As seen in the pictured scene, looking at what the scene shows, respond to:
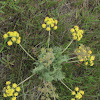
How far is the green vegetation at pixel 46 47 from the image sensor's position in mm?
2834

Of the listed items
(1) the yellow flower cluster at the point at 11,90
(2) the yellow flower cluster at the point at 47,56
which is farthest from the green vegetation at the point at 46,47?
(1) the yellow flower cluster at the point at 11,90

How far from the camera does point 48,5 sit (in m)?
3.12

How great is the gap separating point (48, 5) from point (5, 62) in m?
1.84

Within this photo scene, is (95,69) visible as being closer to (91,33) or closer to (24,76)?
(91,33)

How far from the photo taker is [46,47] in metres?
3.10

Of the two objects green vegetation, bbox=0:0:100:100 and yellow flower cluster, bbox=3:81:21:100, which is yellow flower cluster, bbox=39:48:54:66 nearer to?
green vegetation, bbox=0:0:100:100

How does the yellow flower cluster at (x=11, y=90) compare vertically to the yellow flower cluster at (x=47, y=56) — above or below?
below

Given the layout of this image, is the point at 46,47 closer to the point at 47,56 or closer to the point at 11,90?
the point at 47,56

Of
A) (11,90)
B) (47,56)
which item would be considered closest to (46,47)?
(47,56)

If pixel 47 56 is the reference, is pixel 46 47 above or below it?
above

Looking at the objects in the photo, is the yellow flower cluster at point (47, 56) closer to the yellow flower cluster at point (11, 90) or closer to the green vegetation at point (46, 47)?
the green vegetation at point (46, 47)

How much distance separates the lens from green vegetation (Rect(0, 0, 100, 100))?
283cm

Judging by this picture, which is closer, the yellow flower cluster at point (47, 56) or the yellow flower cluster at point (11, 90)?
the yellow flower cluster at point (11, 90)

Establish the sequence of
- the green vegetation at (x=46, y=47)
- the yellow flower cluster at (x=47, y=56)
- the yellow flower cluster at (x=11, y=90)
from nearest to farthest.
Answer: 1. the yellow flower cluster at (x=11, y=90)
2. the yellow flower cluster at (x=47, y=56)
3. the green vegetation at (x=46, y=47)
